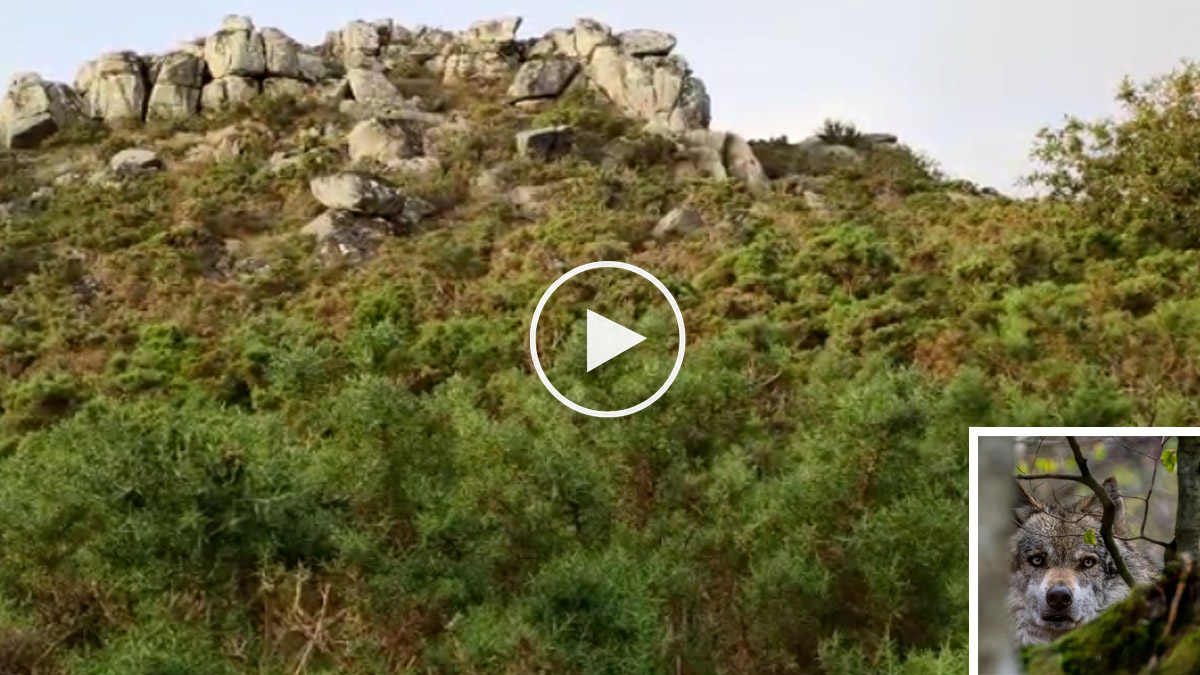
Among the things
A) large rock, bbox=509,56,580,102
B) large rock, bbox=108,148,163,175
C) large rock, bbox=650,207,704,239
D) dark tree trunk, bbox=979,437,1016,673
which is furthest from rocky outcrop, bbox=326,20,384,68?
dark tree trunk, bbox=979,437,1016,673

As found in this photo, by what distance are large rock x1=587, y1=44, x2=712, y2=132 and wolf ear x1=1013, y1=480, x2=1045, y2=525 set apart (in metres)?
19.5

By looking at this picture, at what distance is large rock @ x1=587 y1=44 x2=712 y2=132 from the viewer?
23844 millimetres

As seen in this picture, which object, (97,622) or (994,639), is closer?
(994,639)

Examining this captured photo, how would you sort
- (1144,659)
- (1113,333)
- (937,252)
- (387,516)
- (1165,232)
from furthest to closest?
(937,252) → (1165,232) → (1113,333) → (387,516) → (1144,659)

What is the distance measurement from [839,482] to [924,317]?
5793 millimetres

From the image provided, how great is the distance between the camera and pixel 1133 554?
3.91 meters

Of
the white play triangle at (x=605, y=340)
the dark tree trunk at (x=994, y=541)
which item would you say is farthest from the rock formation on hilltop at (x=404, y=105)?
the dark tree trunk at (x=994, y=541)

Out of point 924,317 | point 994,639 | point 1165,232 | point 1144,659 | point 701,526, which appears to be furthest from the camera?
point 1165,232

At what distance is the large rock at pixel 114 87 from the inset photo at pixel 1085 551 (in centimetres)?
2306

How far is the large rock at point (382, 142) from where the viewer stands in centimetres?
2211

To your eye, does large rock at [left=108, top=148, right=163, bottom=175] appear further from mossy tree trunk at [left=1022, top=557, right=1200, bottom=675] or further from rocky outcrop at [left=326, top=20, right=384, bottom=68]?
mossy tree trunk at [left=1022, top=557, right=1200, bottom=675]

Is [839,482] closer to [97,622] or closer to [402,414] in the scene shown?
[402,414]

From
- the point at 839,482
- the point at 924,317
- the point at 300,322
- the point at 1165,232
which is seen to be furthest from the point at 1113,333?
the point at 300,322

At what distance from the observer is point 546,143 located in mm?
21734
